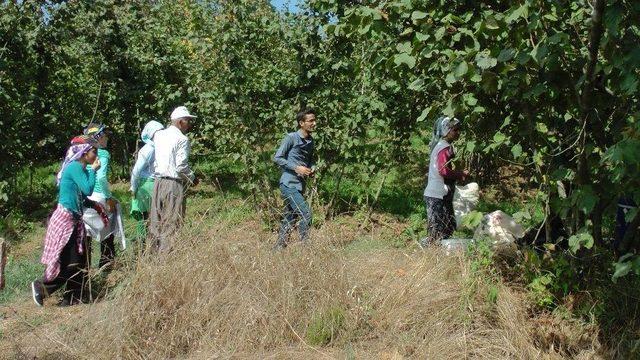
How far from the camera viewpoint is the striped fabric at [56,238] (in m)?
6.38

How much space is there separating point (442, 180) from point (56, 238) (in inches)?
142

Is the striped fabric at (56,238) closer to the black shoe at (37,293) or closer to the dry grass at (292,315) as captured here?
the black shoe at (37,293)

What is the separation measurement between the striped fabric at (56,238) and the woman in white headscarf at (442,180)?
3.31 m

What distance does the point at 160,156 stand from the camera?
277 inches

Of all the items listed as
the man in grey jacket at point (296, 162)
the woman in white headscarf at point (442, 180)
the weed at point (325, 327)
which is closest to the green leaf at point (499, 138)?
the weed at point (325, 327)

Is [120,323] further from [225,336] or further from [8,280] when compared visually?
[8,280]

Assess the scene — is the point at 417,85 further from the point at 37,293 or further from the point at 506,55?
the point at 37,293

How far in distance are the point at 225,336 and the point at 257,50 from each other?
468cm

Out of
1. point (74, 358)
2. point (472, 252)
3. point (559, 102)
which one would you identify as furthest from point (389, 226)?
point (74, 358)

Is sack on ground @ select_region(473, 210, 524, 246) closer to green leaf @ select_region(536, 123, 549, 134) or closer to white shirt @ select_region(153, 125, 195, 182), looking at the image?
green leaf @ select_region(536, 123, 549, 134)

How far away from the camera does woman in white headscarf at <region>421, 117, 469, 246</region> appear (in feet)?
22.9

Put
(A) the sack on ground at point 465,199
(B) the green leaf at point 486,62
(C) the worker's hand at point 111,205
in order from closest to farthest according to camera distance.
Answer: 1. (B) the green leaf at point 486,62
2. (A) the sack on ground at point 465,199
3. (C) the worker's hand at point 111,205

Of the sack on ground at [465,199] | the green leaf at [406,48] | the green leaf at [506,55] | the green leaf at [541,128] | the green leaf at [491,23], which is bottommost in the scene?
the sack on ground at [465,199]

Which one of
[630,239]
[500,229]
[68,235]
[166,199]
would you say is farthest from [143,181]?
[630,239]
